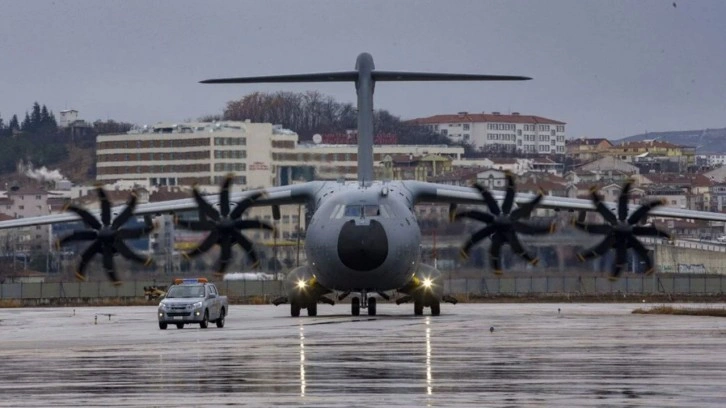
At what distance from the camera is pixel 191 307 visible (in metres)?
39.2

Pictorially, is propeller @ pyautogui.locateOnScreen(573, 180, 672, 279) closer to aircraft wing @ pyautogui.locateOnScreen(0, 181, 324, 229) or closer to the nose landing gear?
the nose landing gear

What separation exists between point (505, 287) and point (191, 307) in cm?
3396

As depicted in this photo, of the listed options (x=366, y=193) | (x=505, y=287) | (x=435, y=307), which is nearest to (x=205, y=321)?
(x=366, y=193)

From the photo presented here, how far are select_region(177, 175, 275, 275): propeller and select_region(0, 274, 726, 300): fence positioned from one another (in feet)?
71.5

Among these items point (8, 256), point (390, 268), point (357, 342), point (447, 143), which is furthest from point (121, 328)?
point (447, 143)

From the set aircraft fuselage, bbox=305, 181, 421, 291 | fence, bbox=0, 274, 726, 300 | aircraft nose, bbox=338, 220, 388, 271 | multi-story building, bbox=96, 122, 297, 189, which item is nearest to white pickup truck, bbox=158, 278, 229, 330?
aircraft fuselage, bbox=305, 181, 421, 291

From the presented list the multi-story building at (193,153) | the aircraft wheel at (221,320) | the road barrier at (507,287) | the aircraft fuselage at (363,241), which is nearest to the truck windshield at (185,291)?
the aircraft wheel at (221,320)

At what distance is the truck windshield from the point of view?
4053 cm

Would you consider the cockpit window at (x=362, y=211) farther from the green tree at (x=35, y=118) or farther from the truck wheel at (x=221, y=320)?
the green tree at (x=35, y=118)

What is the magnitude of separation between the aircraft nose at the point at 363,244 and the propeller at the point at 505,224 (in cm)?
505

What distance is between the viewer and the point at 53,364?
1017 inches

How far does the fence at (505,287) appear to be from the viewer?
68.7m

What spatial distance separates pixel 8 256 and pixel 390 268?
4266 cm

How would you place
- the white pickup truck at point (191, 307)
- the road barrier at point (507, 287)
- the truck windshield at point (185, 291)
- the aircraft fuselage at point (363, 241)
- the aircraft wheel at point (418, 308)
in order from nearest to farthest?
1. the white pickup truck at point (191, 307)
2. the truck windshield at point (185, 291)
3. the aircraft fuselage at point (363, 241)
4. the aircraft wheel at point (418, 308)
5. the road barrier at point (507, 287)
